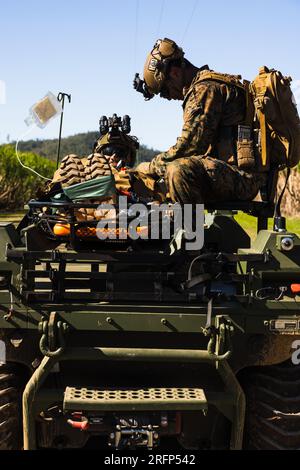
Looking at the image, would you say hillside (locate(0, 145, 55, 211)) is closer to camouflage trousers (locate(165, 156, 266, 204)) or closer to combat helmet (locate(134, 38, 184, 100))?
combat helmet (locate(134, 38, 184, 100))

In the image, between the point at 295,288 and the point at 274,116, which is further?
the point at 274,116

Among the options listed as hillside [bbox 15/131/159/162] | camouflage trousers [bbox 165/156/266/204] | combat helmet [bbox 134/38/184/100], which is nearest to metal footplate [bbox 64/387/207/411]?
camouflage trousers [bbox 165/156/266/204]

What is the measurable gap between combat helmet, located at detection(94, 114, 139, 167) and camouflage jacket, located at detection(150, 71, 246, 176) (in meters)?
2.63

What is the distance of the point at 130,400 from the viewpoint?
3.90 meters

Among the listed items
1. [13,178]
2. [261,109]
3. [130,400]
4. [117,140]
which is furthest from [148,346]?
[13,178]

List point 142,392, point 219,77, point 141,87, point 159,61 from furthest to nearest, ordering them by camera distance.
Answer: point 141,87 < point 159,61 < point 219,77 < point 142,392

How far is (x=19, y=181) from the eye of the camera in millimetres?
45188

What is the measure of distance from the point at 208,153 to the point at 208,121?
27 cm

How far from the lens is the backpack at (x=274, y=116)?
5043 millimetres

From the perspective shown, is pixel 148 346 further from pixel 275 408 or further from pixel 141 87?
pixel 141 87
